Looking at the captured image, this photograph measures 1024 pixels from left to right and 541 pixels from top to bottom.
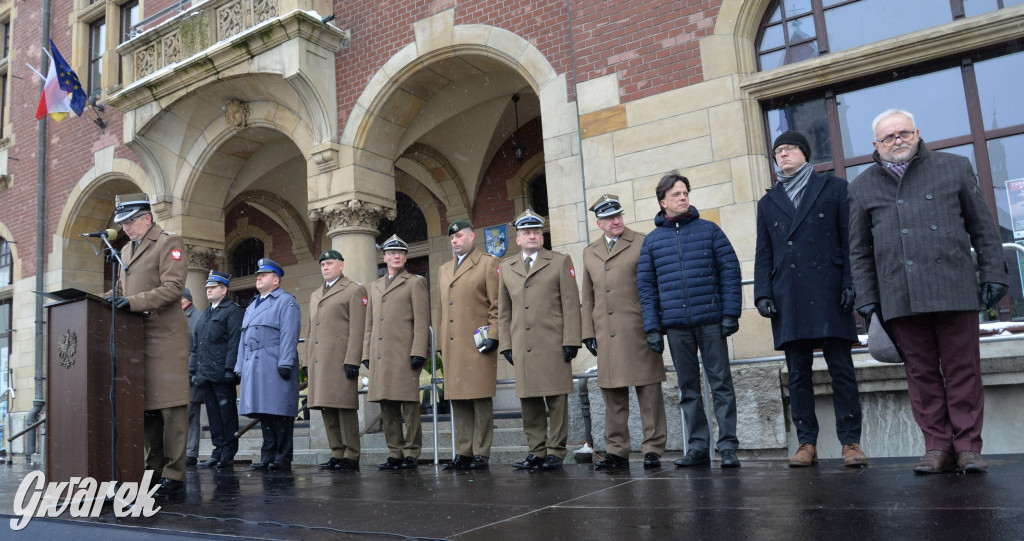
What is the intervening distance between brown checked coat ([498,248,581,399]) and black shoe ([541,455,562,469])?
1.51 feet

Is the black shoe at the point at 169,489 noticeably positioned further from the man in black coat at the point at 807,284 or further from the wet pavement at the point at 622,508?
the man in black coat at the point at 807,284

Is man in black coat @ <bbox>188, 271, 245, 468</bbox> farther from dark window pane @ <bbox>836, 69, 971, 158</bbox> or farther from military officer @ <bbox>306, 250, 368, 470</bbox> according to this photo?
dark window pane @ <bbox>836, 69, 971, 158</bbox>

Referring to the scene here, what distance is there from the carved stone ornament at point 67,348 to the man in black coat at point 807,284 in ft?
13.3

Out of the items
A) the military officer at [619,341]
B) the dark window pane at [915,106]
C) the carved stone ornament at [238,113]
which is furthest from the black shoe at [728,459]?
the carved stone ornament at [238,113]

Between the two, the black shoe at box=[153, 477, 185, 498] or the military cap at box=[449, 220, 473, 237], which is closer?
the black shoe at box=[153, 477, 185, 498]

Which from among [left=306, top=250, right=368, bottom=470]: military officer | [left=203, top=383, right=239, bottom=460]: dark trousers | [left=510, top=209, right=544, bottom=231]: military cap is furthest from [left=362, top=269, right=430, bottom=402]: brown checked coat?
[left=203, top=383, right=239, bottom=460]: dark trousers

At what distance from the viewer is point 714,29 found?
7656 millimetres

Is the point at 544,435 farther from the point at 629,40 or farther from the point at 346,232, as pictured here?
the point at 346,232

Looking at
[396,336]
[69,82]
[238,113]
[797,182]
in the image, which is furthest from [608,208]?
[69,82]

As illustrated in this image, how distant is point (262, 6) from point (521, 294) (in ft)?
22.6

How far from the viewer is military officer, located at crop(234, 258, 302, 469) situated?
7488 mm

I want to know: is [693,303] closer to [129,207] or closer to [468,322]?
[468,322]

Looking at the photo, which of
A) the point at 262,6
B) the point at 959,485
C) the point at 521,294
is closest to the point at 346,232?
the point at 262,6

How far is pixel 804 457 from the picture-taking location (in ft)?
15.9
